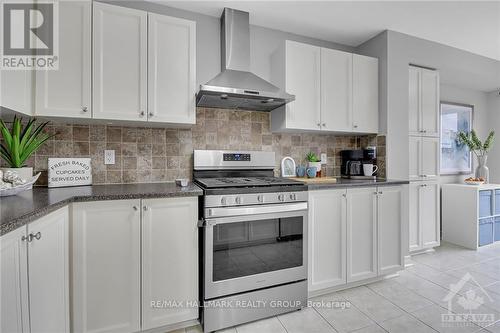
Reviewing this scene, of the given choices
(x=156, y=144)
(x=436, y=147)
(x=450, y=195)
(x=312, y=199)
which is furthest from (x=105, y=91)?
(x=450, y=195)

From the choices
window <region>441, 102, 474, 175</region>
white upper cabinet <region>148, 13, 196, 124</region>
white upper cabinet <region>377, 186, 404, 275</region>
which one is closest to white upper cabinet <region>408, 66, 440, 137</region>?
window <region>441, 102, 474, 175</region>

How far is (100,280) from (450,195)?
436cm

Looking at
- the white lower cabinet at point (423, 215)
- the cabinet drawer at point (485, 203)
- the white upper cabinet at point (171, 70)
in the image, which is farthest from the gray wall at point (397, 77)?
the white upper cabinet at point (171, 70)

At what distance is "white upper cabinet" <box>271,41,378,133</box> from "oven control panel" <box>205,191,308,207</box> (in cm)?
71

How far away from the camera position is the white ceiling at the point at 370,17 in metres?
2.24

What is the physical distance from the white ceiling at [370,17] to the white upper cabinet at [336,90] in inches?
13.4

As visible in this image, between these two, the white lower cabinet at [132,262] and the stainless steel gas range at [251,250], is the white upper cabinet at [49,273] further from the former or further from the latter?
the stainless steel gas range at [251,250]

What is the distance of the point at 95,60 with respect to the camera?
5.82 feet

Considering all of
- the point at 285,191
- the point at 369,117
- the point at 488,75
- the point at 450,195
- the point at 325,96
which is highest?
the point at 488,75

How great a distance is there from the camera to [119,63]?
183cm

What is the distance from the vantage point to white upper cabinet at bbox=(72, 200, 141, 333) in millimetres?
1496

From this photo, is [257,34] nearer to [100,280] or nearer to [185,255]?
[185,255]

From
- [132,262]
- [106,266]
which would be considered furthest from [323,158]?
[106,266]

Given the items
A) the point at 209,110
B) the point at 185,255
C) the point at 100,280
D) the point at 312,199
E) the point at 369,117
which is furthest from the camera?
the point at 369,117
